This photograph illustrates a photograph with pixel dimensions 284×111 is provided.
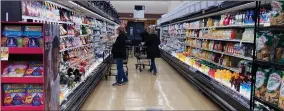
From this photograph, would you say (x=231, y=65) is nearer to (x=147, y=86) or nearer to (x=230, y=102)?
(x=230, y=102)

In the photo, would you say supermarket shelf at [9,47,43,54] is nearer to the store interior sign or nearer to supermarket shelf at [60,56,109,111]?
supermarket shelf at [60,56,109,111]

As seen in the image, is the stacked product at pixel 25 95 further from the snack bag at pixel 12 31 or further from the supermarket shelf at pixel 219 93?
the supermarket shelf at pixel 219 93

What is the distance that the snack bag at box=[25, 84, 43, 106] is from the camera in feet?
9.07

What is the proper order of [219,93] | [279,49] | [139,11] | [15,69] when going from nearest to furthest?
[15,69], [279,49], [219,93], [139,11]

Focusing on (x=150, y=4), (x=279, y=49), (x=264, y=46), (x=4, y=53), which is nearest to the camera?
(x=4, y=53)

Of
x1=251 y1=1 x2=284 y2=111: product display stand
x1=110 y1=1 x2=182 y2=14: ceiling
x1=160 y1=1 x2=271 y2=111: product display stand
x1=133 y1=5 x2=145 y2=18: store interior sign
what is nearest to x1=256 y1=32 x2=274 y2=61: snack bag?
x1=251 y1=1 x2=284 y2=111: product display stand

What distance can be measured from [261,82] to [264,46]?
39 cm

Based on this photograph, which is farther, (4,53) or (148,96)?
(148,96)

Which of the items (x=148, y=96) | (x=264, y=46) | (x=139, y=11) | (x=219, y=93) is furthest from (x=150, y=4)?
(x=264, y=46)

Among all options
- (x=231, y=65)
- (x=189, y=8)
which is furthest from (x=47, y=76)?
(x=189, y=8)

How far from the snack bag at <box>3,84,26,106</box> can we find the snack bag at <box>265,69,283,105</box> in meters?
2.48

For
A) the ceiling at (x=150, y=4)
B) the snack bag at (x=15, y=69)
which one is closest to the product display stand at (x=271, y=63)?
the snack bag at (x=15, y=69)

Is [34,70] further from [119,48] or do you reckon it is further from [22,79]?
[119,48]

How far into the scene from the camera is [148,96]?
621 centimetres
